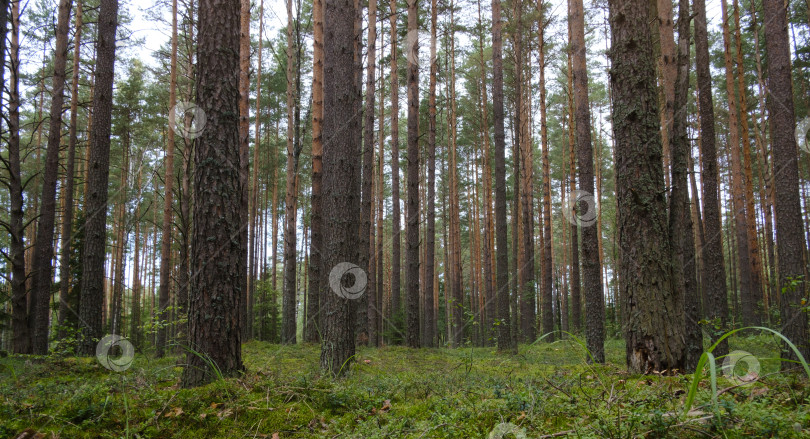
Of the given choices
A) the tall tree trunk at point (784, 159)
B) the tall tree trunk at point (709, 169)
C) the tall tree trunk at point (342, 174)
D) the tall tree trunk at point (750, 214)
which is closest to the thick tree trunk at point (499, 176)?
the tall tree trunk at point (709, 169)

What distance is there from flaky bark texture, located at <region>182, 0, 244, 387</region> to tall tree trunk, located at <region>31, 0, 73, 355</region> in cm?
763

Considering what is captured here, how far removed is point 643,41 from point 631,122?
82 centimetres

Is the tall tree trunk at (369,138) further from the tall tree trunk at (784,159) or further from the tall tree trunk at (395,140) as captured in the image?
the tall tree trunk at (784,159)

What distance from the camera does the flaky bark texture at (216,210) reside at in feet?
12.2

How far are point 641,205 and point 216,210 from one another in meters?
3.89

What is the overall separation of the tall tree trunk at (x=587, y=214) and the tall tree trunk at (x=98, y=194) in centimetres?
915

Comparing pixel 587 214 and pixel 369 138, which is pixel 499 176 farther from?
pixel 369 138

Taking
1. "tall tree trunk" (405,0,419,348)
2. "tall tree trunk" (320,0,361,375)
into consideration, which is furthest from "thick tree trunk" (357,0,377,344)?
"tall tree trunk" (320,0,361,375)

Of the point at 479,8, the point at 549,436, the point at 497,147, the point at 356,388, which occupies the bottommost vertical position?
the point at 356,388

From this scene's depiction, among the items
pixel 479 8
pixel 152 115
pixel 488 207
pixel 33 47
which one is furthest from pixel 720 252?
pixel 152 115

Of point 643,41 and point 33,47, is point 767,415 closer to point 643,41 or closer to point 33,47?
point 643,41

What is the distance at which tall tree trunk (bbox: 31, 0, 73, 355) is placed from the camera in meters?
9.10

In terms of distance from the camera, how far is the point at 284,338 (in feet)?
44.2

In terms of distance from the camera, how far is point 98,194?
Answer: 25.4 ft
